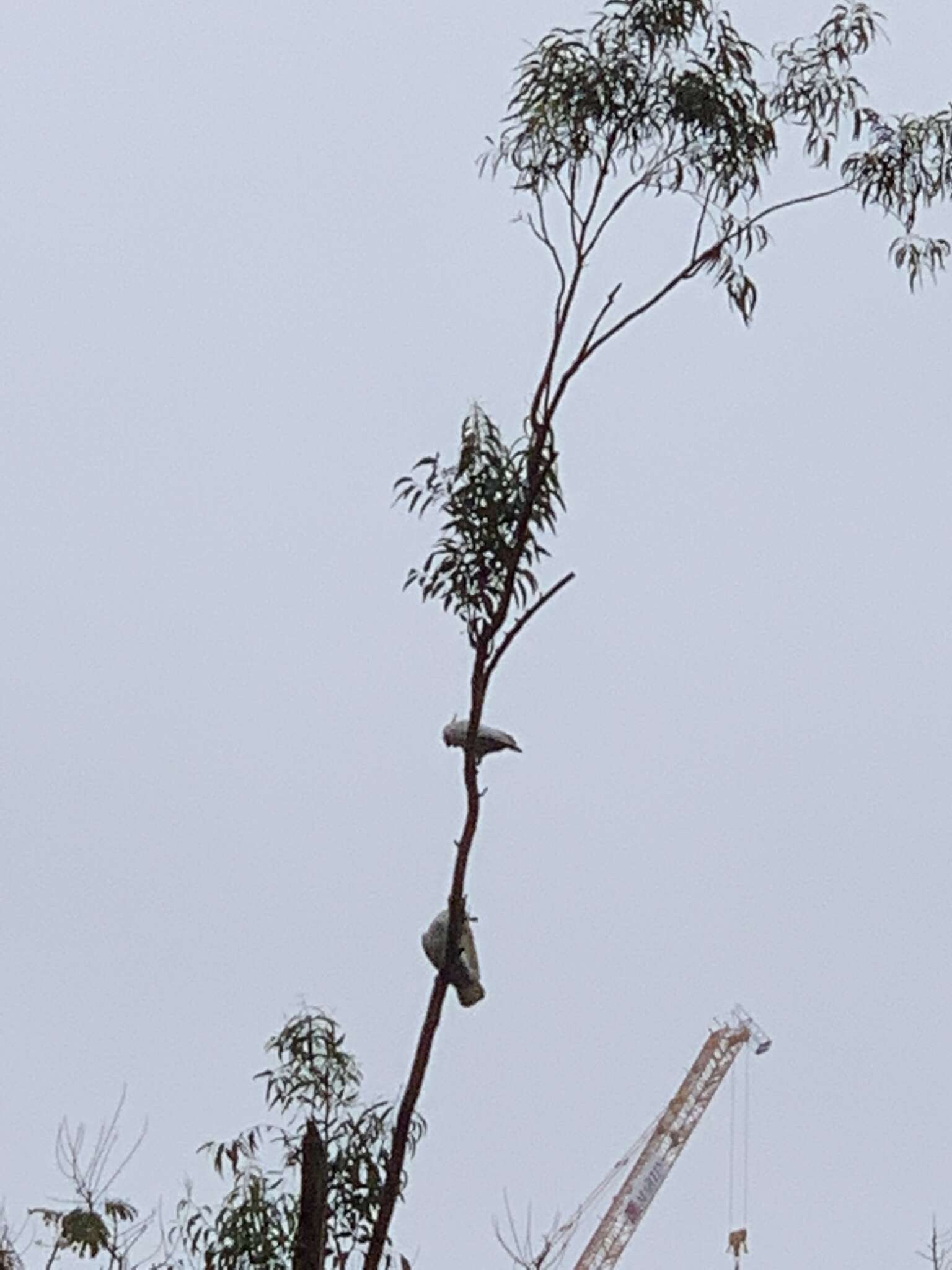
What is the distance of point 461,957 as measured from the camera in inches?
200

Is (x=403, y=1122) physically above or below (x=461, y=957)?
below

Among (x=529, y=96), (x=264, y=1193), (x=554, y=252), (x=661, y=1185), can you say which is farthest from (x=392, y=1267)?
(x=661, y=1185)

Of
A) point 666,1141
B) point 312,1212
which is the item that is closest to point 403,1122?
point 312,1212

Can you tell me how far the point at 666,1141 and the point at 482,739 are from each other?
20.4 meters

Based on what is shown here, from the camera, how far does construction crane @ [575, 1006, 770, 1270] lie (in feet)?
80.5

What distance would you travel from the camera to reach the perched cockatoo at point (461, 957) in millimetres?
5090

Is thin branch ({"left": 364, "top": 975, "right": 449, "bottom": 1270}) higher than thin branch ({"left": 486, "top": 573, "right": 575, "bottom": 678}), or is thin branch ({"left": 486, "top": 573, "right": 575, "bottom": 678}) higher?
thin branch ({"left": 486, "top": 573, "right": 575, "bottom": 678})

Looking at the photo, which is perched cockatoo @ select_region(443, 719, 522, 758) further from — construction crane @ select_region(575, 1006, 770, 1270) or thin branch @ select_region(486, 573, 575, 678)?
construction crane @ select_region(575, 1006, 770, 1270)

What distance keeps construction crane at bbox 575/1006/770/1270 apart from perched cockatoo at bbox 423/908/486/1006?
64.6 feet

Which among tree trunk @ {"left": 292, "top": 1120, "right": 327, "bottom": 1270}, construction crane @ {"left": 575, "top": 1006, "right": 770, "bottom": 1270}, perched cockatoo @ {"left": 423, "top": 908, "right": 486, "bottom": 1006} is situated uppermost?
construction crane @ {"left": 575, "top": 1006, "right": 770, "bottom": 1270}

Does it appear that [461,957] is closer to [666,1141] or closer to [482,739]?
[482,739]

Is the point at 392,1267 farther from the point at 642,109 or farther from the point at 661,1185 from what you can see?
the point at 661,1185

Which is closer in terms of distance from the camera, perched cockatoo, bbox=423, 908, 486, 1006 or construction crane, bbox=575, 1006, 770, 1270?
perched cockatoo, bbox=423, 908, 486, 1006

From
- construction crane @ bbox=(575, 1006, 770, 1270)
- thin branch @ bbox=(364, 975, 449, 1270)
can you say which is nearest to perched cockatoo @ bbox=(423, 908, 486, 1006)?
thin branch @ bbox=(364, 975, 449, 1270)
